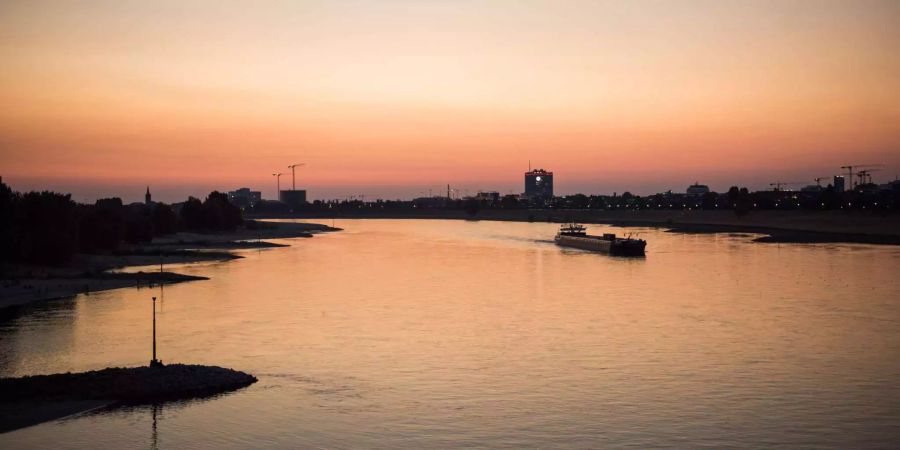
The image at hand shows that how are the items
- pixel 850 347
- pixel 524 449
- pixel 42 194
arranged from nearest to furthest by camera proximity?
1. pixel 524 449
2. pixel 850 347
3. pixel 42 194

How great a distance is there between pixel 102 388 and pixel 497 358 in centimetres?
2024

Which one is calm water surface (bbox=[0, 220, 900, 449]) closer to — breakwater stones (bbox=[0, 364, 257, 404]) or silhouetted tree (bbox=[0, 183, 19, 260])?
breakwater stones (bbox=[0, 364, 257, 404])

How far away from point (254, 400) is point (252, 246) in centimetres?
12411

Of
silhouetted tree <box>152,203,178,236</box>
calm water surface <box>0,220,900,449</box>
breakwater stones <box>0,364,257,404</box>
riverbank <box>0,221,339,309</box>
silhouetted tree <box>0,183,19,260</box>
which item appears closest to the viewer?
calm water surface <box>0,220,900,449</box>

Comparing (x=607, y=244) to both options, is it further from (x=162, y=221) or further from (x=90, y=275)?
(x=90, y=275)

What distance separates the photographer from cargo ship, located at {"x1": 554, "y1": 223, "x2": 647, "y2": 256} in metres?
136

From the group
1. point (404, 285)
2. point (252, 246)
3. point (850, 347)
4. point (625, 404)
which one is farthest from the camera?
point (252, 246)

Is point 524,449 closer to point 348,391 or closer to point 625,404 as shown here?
point 625,404

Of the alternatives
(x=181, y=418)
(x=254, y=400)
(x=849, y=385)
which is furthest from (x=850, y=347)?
(x=181, y=418)

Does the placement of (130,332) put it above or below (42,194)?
below

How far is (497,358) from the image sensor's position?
47.6 m

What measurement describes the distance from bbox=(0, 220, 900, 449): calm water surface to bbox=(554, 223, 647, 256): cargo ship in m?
42.0

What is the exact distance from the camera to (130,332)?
54906 millimetres

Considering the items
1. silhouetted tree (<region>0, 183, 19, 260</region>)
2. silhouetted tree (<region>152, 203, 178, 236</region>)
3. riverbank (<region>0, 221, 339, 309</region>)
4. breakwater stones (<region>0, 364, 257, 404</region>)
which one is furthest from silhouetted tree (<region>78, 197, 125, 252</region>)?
breakwater stones (<region>0, 364, 257, 404</region>)
